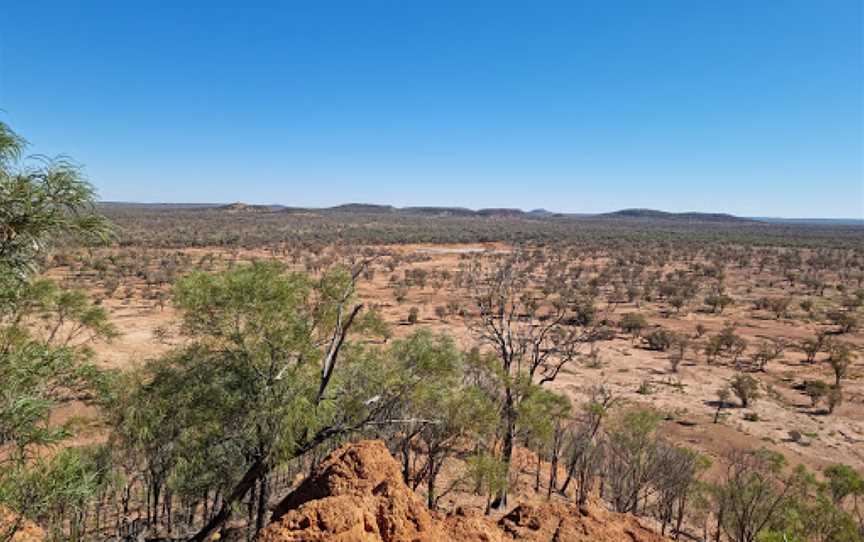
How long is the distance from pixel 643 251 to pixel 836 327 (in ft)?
146

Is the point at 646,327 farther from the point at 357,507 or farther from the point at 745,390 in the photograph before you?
the point at 357,507

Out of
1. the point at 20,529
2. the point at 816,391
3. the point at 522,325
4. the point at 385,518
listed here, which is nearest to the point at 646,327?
the point at 522,325

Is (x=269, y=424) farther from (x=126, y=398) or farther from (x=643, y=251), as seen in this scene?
(x=643, y=251)

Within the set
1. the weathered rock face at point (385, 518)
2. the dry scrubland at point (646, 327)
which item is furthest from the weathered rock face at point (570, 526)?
the dry scrubland at point (646, 327)

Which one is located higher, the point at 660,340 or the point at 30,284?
the point at 30,284

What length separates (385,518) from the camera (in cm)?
621

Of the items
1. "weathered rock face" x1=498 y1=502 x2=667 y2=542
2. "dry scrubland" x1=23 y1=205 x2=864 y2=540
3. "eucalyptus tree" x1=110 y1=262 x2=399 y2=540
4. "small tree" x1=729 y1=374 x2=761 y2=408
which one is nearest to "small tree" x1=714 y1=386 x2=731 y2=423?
"dry scrubland" x1=23 y1=205 x2=864 y2=540

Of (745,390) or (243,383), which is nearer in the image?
(243,383)

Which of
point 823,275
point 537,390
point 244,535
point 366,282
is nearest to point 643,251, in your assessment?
point 823,275

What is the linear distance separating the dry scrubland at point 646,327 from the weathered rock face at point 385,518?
199 inches

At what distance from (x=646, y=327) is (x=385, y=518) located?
116ft

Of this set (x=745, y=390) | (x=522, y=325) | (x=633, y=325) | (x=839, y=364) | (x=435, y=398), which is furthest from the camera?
(x=633, y=325)

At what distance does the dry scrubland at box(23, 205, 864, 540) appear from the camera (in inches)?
782

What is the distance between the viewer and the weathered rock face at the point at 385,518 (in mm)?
5480
